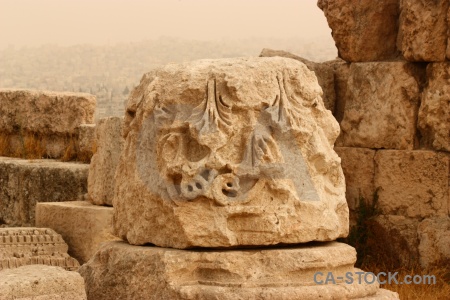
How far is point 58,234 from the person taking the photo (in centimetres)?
906

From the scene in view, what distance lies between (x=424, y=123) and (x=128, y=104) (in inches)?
139

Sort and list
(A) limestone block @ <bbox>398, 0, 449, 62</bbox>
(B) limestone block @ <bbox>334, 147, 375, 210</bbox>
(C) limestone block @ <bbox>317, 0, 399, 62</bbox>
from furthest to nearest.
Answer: (C) limestone block @ <bbox>317, 0, 399, 62</bbox> → (B) limestone block @ <bbox>334, 147, 375, 210</bbox> → (A) limestone block @ <bbox>398, 0, 449, 62</bbox>

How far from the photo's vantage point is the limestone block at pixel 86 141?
10.8 metres

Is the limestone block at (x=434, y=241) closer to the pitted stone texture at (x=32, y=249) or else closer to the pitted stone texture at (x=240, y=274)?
the pitted stone texture at (x=240, y=274)

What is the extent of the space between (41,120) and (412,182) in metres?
4.51

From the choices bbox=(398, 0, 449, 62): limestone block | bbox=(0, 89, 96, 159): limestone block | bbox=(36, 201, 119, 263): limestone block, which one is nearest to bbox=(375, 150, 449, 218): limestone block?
bbox=(398, 0, 449, 62): limestone block

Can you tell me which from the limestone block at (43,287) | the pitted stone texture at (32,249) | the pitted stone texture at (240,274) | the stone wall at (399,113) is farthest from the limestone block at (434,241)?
the limestone block at (43,287)

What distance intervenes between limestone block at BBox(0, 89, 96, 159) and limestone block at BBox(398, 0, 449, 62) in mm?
3970

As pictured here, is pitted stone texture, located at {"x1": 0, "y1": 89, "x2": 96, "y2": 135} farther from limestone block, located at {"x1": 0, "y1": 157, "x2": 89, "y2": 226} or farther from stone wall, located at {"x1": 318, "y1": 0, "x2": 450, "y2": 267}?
stone wall, located at {"x1": 318, "y1": 0, "x2": 450, "y2": 267}

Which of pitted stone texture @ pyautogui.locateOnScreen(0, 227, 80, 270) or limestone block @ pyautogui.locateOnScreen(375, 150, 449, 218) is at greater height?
limestone block @ pyautogui.locateOnScreen(375, 150, 449, 218)

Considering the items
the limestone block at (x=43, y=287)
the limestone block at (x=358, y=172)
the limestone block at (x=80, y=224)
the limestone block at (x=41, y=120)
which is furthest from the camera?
the limestone block at (x=41, y=120)

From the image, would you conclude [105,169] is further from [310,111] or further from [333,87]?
[310,111]

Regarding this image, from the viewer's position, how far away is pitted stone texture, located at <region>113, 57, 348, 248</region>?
589 cm

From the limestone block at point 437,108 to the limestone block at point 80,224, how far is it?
9.63ft
